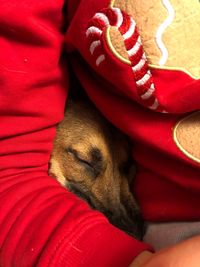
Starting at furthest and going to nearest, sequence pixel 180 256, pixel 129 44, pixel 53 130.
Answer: pixel 53 130 → pixel 129 44 → pixel 180 256

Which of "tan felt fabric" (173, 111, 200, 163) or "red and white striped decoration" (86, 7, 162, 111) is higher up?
"red and white striped decoration" (86, 7, 162, 111)

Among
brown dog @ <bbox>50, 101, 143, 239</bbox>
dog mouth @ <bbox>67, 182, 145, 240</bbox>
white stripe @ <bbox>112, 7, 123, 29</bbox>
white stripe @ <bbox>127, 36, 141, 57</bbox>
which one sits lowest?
dog mouth @ <bbox>67, 182, 145, 240</bbox>

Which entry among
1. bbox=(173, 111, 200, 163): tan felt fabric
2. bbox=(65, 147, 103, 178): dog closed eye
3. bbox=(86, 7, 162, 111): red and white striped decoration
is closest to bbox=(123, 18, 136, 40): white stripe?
bbox=(86, 7, 162, 111): red and white striped decoration

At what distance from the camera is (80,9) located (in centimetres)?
68

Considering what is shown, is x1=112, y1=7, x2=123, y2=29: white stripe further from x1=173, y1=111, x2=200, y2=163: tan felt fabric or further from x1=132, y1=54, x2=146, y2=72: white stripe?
x1=173, y1=111, x2=200, y2=163: tan felt fabric

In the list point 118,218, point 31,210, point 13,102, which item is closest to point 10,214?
point 31,210

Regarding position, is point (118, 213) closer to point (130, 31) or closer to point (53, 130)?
point (53, 130)

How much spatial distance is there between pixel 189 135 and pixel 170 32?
137 mm

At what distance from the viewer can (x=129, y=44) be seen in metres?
0.61

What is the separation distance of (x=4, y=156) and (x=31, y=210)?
94 millimetres

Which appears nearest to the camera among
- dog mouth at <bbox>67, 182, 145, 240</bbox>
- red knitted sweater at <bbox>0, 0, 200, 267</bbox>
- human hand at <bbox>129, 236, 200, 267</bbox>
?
human hand at <bbox>129, 236, 200, 267</bbox>

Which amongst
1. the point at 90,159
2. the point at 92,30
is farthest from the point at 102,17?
the point at 90,159

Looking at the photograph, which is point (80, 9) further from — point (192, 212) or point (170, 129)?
point (192, 212)

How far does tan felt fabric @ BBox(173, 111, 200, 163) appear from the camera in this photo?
0.66 m
